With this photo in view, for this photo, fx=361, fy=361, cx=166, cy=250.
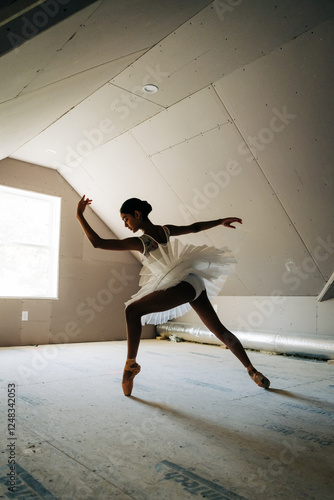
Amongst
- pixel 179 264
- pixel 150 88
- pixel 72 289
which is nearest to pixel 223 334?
pixel 179 264

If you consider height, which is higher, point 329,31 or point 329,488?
point 329,31

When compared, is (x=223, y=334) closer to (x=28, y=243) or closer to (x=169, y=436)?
(x=169, y=436)

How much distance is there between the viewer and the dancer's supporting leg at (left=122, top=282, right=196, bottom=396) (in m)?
2.14

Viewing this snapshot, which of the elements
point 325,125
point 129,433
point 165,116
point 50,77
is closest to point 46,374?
point 129,433

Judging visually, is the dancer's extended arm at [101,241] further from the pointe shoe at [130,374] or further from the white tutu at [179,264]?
the pointe shoe at [130,374]

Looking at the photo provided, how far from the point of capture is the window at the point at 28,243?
186 inches

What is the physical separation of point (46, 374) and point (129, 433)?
152 cm

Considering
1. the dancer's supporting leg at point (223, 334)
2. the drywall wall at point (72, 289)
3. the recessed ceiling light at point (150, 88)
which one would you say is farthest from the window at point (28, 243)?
the dancer's supporting leg at point (223, 334)

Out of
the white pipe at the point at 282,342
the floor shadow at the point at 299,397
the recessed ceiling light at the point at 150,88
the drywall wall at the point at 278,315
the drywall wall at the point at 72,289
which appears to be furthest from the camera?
the drywall wall at the point at 72,289

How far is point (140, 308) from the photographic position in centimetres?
215

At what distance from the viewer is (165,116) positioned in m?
3.55

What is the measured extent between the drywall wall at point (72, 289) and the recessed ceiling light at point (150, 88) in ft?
8.12

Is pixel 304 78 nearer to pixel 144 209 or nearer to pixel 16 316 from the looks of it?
pixel 144 209

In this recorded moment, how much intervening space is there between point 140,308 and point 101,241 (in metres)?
0.47
